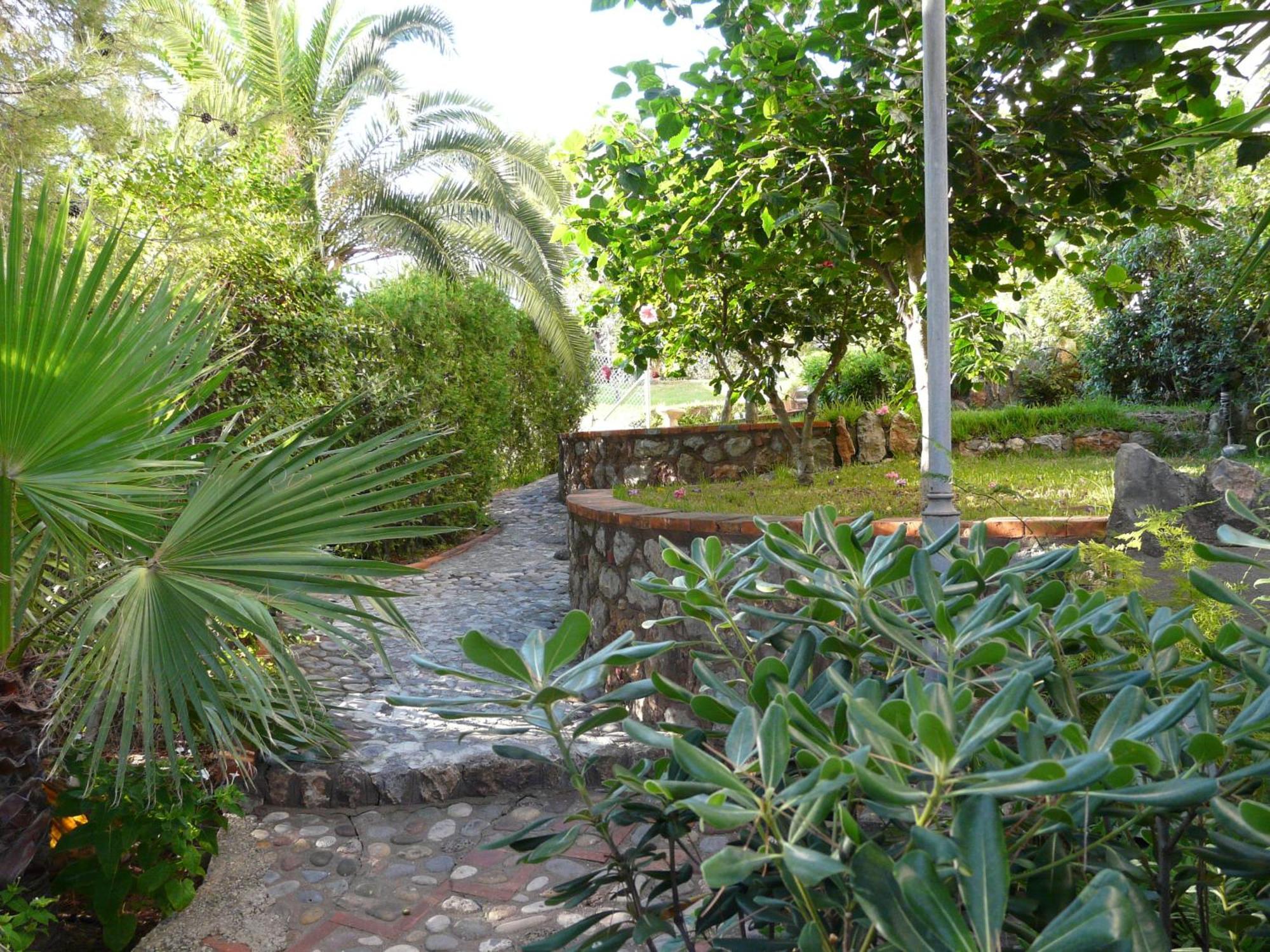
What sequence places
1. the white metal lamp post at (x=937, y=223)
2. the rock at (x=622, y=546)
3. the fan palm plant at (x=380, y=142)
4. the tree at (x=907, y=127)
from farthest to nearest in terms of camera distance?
the fan palm plant at (x=380, y=142), the rock at (x=622, y=546), the tree at (x=907, y=127), the white metal lamp post at (x=937, y=223)

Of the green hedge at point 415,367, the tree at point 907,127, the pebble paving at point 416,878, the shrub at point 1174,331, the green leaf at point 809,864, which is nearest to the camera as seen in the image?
the green leaf at point 809,864

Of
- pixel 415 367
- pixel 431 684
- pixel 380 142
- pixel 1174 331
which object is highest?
pixel 380 142

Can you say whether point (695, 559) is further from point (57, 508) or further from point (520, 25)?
point (520, 25)

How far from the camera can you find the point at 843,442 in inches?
330

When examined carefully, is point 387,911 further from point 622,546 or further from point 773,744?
point 773,744

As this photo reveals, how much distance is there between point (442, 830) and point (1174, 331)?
10818 mm

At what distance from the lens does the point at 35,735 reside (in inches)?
97.9

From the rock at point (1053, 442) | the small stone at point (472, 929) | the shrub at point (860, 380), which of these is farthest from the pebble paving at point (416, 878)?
the shrub at point (860, 380)

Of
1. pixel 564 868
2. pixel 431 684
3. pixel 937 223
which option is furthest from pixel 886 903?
pixel 431 684

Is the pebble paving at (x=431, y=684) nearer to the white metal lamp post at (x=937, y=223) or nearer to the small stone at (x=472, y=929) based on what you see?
the small stone at (x=472, y=929)

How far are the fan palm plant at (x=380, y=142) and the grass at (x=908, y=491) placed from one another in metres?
6.54

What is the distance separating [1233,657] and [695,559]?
64 centimetres

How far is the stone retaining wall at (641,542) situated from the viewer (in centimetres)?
354

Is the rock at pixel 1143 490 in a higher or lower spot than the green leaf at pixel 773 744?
lower
